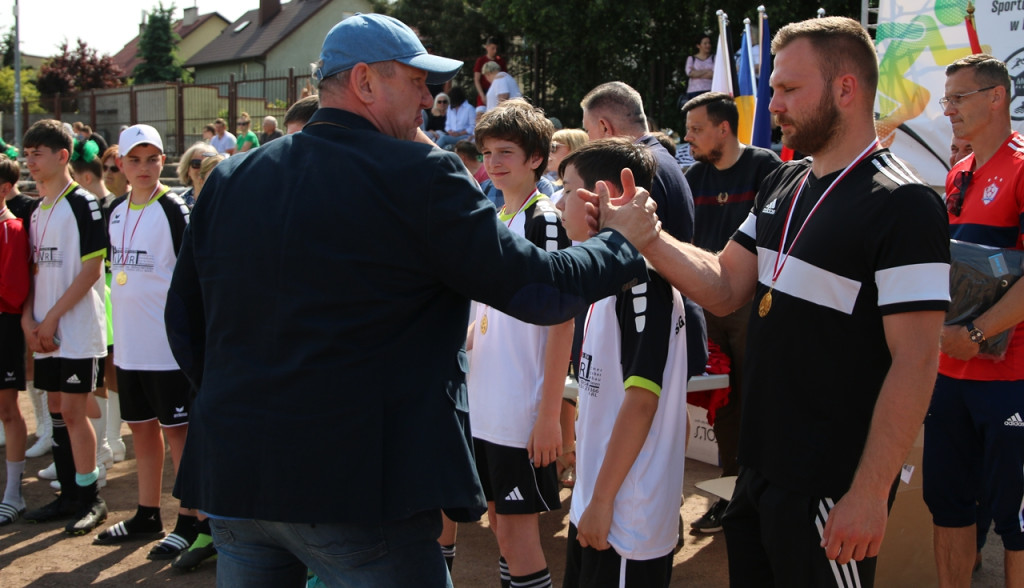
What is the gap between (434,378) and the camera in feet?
6.32

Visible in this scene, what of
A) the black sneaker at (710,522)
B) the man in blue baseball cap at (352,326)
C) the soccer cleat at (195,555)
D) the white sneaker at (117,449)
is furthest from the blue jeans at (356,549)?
the white sneaker at (117,449)

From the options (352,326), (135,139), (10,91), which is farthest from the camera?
(10,91)

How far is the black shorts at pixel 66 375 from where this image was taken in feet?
16.5

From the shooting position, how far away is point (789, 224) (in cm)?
242

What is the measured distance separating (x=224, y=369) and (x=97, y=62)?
159 ft

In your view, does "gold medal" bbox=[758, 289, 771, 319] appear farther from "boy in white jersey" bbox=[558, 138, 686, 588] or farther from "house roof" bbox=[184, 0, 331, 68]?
"house roof" bbox=[184, 0, 331, 68]

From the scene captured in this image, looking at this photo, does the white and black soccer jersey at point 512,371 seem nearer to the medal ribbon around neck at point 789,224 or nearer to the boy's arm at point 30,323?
the medal ribbon around neck at point 789,224

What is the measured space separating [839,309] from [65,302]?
4.55 m

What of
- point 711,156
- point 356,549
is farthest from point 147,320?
point 711,156

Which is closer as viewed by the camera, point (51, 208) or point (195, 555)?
point (195, 555)

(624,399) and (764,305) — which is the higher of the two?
(764,305)

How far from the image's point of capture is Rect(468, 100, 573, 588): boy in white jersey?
10.3ft

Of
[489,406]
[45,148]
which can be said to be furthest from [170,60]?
[489,406]

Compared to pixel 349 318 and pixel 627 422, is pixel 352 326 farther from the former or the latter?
pixel 627 422
